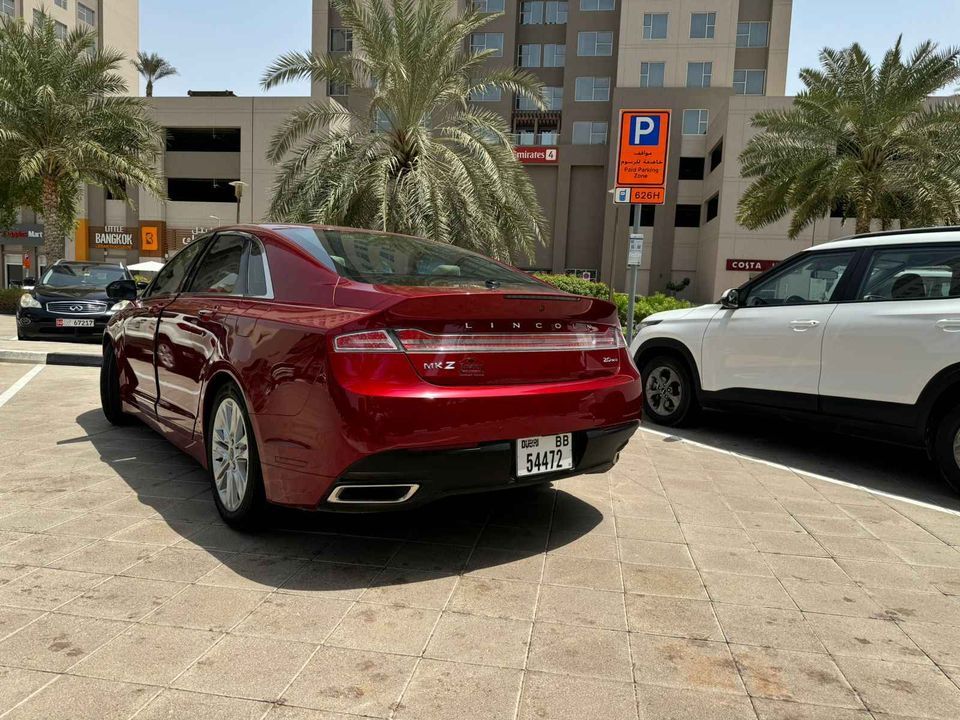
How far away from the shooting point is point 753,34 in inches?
1630

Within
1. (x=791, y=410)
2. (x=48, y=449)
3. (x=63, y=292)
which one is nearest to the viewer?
(x=48, y=449)

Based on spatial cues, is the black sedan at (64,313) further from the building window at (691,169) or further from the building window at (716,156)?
the building window at (691,169)

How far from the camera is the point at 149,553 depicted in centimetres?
321

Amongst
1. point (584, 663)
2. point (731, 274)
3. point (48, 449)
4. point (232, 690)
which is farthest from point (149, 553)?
point (731, 274)

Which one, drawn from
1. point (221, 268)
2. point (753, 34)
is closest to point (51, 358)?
point (221, 268)

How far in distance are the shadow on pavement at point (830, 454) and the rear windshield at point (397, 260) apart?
2.89 metres

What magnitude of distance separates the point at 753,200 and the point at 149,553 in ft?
73.0

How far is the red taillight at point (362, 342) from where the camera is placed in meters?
2.85

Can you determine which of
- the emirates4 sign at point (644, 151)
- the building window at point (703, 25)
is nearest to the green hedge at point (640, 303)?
the emirates4 sign at point (644, 151)

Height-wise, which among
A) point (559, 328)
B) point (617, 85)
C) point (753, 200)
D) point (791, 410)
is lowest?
point (791, 410)

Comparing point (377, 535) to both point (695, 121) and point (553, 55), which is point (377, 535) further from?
point (553, 55)

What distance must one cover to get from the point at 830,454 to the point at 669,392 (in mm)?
1499

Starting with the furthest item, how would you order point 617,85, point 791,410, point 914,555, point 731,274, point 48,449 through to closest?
1. point 617,85
2. point 731,274
3. point 791,410
4. point 48,449
5. point 914,555

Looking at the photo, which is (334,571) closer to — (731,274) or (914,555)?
(914,555)
